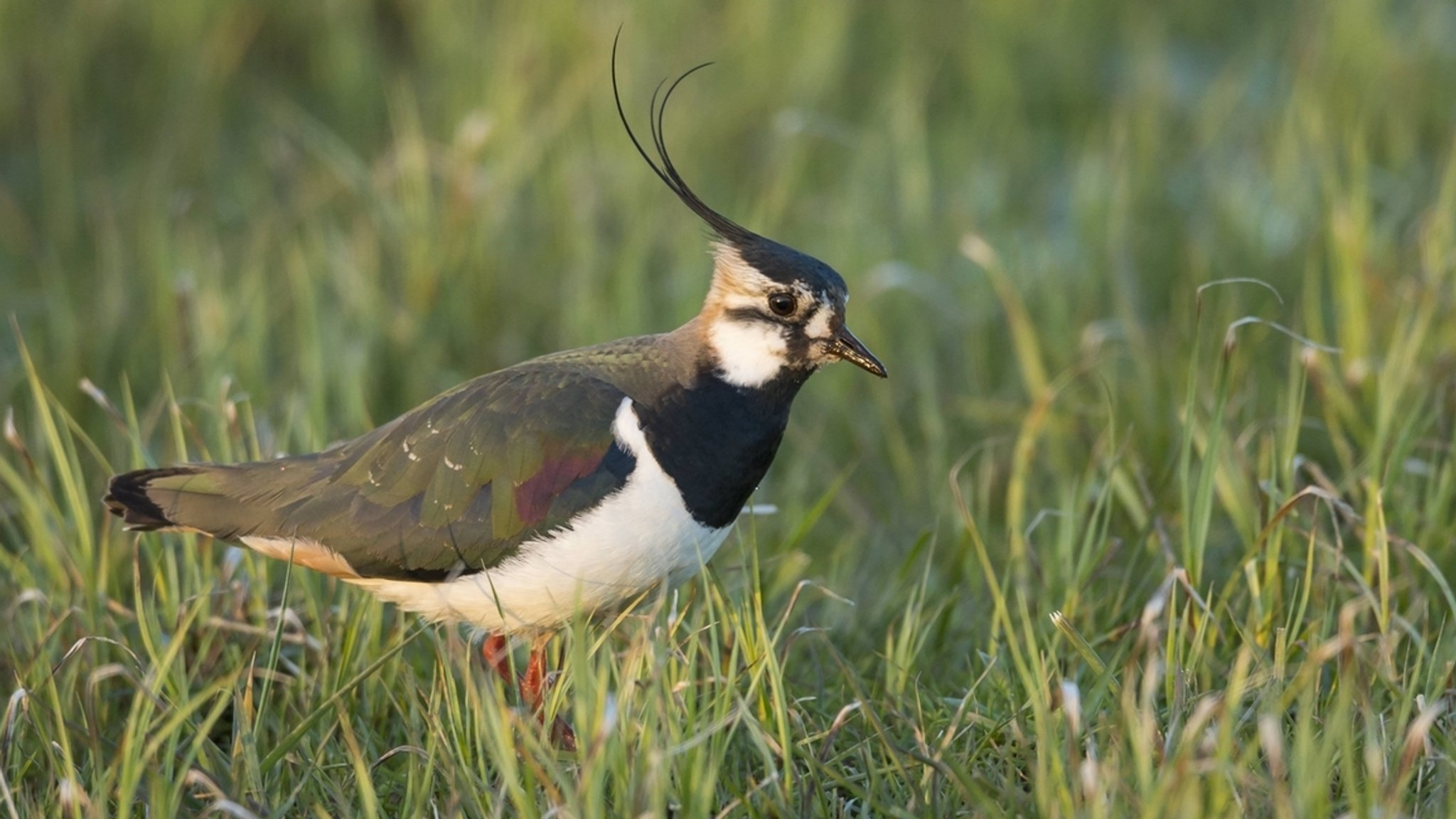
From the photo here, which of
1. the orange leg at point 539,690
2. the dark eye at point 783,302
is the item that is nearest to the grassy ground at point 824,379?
the orange leg at point 539,690

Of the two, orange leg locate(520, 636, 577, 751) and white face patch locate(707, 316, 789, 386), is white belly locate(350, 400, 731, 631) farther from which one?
white face patch locate(707, 316, 789, 386)

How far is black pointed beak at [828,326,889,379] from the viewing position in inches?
145

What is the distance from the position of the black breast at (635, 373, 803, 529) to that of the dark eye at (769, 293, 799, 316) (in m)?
0.16

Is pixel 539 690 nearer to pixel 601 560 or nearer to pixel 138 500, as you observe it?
pixel 601 560

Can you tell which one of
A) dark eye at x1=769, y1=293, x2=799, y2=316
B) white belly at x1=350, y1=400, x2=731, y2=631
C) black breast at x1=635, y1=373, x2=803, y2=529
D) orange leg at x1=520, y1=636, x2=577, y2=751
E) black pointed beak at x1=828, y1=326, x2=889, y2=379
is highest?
dark eye at x1=769, y1=293, x2=799, y2=316

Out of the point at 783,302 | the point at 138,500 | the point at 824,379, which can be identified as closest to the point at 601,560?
the point at 783,302

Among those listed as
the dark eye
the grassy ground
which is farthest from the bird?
the grassy ground

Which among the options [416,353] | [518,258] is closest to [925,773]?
[416,353]

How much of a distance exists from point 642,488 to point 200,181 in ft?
13.5

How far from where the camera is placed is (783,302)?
145 inches

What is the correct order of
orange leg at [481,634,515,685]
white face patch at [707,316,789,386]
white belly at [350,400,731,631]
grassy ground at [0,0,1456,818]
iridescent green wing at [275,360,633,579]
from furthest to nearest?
orange leg at [481,634,515,685] < white face patch at [707,316,789,386] < iridescent green wing at [275,360,633,579] < white belly at [350,400,731,631] < grassy ground at [0,0,1456,818]

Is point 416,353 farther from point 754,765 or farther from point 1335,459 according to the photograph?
point 1335,459

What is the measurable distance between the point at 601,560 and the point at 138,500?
1.13 metres

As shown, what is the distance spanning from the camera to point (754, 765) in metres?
3.34
